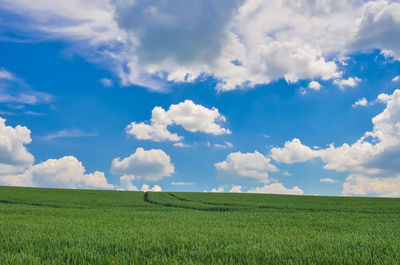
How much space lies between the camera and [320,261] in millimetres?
4750

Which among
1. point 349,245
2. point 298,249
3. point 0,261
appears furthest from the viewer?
point 349,245

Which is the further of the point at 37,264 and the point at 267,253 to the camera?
the point at 267,253

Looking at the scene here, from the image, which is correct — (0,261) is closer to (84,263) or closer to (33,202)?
(84,263)

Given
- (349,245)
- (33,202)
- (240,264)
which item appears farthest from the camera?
(33,202)

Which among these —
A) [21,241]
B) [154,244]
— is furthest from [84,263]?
[21,241]

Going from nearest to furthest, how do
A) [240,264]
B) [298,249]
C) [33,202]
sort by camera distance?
[240,264], [298,249], [33,202]

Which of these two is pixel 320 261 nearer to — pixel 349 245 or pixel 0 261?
pixel 349 245

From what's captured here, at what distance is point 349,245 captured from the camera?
6.19m

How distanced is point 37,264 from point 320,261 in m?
4.77

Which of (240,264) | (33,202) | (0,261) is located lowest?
(33,202)

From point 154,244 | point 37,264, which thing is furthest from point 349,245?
point 37,264

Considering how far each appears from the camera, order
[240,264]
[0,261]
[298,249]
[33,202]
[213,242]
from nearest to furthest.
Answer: [240,264]
[0,261]
[298,249]
[213,242]
[33,202]

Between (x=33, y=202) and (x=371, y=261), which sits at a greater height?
(x=371, y=261)

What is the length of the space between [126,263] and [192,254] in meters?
1.25
